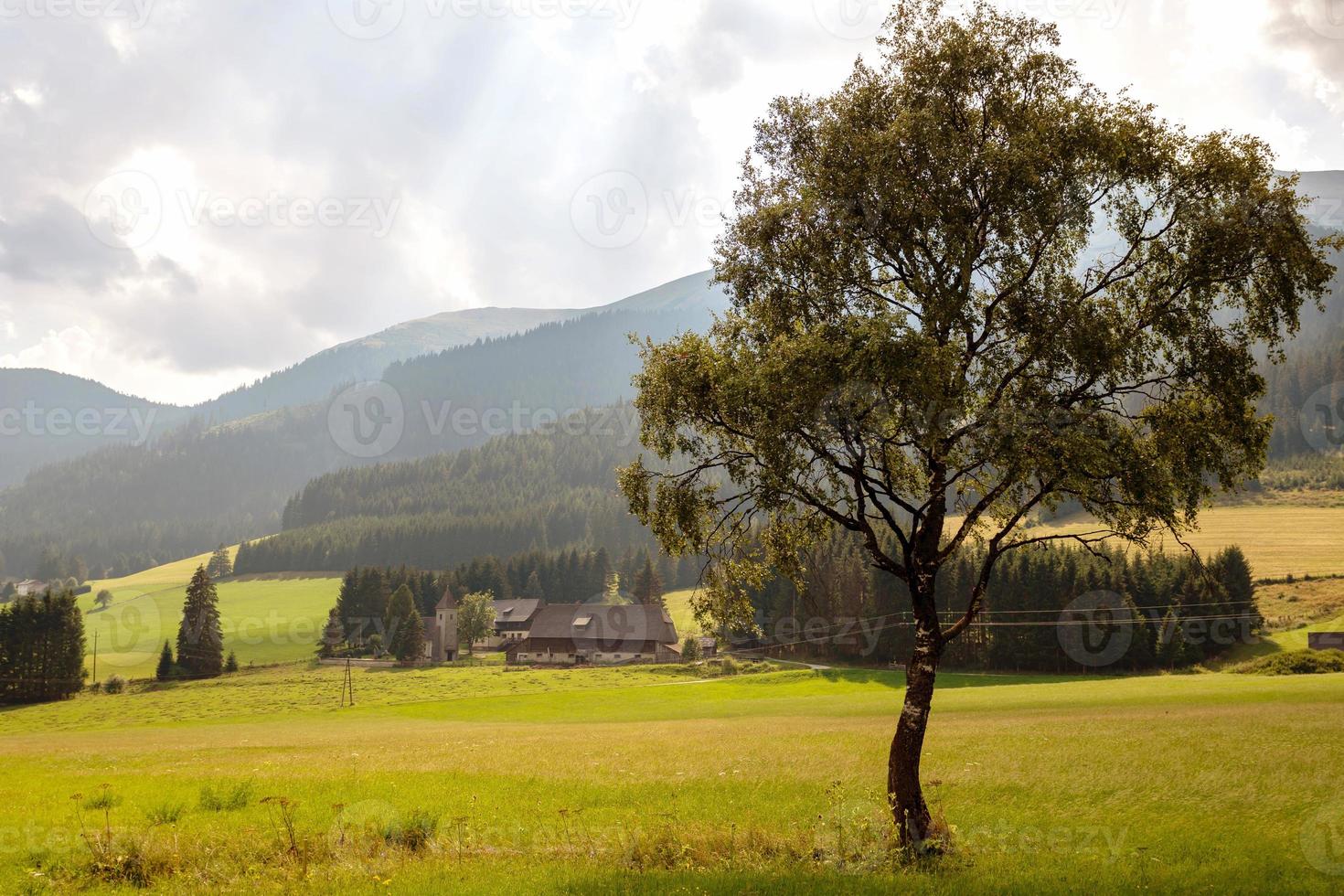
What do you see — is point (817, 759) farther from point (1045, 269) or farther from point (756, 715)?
point (756, 715)

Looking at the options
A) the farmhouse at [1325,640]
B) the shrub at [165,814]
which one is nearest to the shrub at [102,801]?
the shrub at [165,814]

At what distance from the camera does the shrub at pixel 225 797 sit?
19.8 metres

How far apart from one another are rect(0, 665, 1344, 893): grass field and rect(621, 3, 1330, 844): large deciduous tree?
3129 mm

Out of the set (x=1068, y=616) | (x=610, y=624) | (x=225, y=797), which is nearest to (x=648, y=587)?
(x=610, y=624)

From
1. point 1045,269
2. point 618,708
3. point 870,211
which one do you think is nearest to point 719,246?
point 870,211

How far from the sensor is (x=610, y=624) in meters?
131

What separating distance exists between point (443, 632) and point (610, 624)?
30.9m

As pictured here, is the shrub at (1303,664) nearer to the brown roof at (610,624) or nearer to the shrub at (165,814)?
the shrub at (165,814)

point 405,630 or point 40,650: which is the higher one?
point 40,650

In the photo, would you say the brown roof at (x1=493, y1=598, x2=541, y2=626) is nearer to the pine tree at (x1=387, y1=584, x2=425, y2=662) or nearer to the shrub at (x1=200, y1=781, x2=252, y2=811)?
the pine tree at (x1=387, y1=584, x2=425, y2=662)

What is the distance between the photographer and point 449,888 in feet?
41.4

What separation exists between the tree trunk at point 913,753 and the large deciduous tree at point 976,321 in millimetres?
49

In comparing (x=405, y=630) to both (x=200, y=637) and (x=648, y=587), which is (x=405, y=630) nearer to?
(x=200, y=637)

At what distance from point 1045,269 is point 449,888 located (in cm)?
1703
